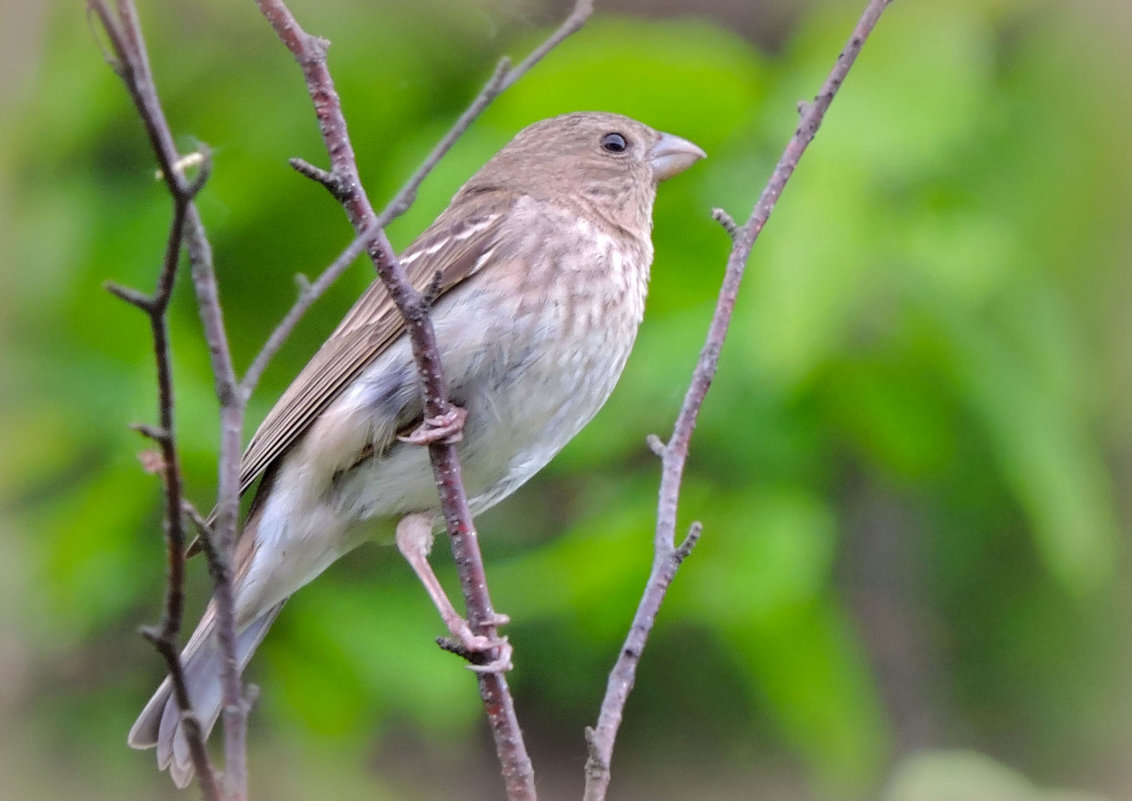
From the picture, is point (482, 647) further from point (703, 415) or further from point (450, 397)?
point (703, 415)

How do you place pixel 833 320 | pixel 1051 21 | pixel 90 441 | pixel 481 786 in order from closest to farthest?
pixel 833 320 → pixel 90 441 → pixel 1051 21 → pixel 481 786

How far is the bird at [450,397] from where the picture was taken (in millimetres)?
3293

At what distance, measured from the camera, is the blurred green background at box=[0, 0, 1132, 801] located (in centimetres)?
389

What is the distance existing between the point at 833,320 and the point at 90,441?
88.1 inches

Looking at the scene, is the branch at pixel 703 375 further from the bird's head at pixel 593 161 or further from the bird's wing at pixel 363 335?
the bird's head at pixel 593 161

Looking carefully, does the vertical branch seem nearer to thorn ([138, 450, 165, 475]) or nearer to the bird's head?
thorn ([138, 450, 165, 475])

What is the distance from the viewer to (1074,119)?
425 cm

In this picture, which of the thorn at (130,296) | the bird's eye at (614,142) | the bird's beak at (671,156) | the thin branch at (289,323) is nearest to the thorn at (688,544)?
the thin branch at (289,323)

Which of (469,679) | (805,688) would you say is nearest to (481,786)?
(469,679)

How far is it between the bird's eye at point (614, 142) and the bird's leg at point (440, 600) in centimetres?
132

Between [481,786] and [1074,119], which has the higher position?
[1074,119]

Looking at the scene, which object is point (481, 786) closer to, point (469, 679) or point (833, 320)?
point (469, 679)

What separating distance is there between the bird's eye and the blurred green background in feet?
0.79

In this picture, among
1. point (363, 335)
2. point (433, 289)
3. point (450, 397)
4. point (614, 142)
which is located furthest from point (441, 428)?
point (614, 142)
